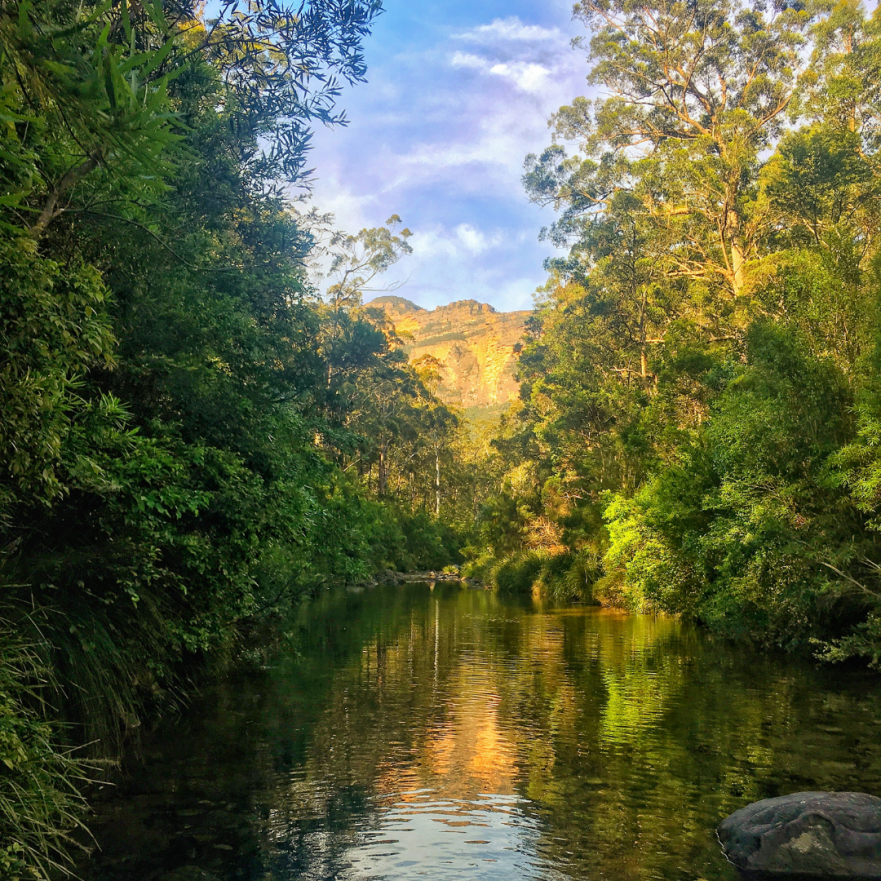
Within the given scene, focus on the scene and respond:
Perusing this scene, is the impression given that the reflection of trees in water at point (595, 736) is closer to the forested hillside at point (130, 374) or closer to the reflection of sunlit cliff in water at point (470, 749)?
the reflection of sunlit cliff in water at point (470, 749)

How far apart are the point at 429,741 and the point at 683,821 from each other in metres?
4.41

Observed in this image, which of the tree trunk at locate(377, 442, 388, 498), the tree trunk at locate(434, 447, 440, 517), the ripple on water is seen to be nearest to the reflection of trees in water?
the ripple on water

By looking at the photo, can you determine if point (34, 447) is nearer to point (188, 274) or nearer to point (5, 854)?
point (5, 854)

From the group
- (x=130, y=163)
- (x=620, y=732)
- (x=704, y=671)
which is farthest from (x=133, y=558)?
(x=704, y=671)

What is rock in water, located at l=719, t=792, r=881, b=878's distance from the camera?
710 cm

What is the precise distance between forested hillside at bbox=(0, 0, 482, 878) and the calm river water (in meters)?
1.11

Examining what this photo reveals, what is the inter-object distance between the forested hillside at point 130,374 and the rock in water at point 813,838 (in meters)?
5.77

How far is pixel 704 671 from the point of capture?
59.6 feet

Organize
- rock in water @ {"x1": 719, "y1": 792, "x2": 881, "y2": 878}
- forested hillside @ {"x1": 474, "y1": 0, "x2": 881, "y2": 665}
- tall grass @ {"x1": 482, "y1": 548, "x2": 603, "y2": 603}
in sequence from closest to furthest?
rock in water @ {"x1": 719, "y1": 792, "x2": 881, "y2": 878} < forested hillside @ {"x1": 474, "y1": 0, "x2": 881, "y2": 665} < tall grass @ {"x1": 482, "y1": 548, "x2": 603, "y2": 603}

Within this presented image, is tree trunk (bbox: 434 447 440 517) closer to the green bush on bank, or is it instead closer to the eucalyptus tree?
the green bush on bank

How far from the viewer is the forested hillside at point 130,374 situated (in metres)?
5.42

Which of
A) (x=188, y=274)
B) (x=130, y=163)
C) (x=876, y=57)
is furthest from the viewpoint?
(x=876, y=57)

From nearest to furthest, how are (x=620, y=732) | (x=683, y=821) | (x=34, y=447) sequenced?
(x=34, y=447) < (x=683, y=821) < (x=620, y=732)

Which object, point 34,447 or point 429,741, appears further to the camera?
point 429,741
